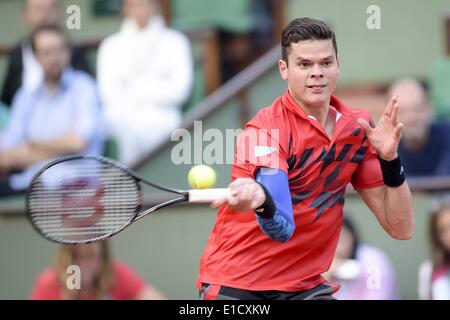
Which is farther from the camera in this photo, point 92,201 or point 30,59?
point 30,59

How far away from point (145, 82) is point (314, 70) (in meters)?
3.56

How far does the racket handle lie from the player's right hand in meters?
0.03

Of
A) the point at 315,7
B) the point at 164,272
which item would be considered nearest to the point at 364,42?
the point at 315,7

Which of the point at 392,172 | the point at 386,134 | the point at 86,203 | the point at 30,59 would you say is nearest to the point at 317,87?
the point at 386,134

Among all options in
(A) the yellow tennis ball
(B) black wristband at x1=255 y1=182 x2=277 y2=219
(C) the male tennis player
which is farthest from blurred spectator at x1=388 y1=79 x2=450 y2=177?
(B) black wristband at x1=255 y1=182 x2=277 y2=219

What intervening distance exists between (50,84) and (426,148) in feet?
9.69

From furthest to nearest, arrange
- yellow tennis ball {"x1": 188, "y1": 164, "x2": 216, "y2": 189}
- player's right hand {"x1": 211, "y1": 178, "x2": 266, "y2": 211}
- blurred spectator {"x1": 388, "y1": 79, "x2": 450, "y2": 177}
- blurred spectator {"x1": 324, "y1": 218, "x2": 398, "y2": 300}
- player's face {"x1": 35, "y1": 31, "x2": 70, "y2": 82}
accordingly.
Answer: player's face {"x1": 35, "y1": 31, "x2": 70, "y2": 82}, blurred spectator {"x1": 388, "y1": 79, "x2": 450, "y2": 177}, blurred spectator {"x1": 324, "y1": 218, "x2": 398, "y2": 300}, yellow tennis ball {"x1": 188, "y1": 164, "x2": 216, "y2": 189}, player's right hand {"x1": 211, "y1": 178, "x2": 266, "y2": 211}

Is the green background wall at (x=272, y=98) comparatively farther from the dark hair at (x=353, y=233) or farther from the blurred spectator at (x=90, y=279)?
the blurred spectator at (x=90, y=279)

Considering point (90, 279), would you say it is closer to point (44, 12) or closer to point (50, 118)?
point (50, 118)

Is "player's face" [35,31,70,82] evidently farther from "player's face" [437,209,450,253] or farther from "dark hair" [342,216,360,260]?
"player's face" [437,209,450,253]

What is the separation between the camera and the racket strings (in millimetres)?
5375

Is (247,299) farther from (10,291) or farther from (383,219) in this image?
(10,291)

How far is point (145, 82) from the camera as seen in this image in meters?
8.32

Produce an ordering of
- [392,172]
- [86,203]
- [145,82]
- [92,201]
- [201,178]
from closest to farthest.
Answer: [201,178] < [392,172] < [92,201] < [86,203] < [145,82]
